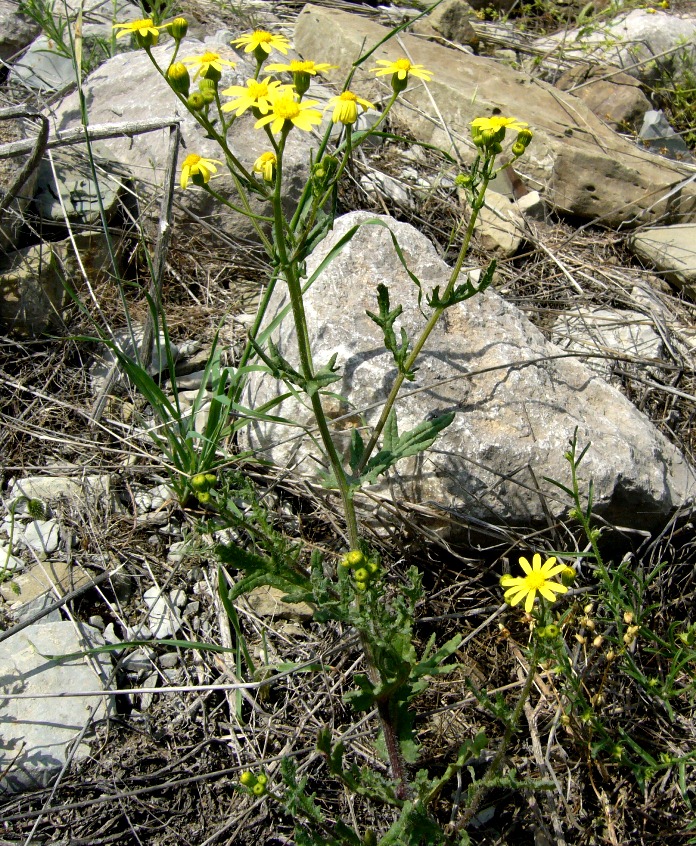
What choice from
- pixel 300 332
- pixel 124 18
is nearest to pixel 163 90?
pixel 124 18

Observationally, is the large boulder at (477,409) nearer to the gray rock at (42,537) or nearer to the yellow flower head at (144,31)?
the gray rock at (42,537)

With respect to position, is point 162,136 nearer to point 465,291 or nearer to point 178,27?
point 178,27

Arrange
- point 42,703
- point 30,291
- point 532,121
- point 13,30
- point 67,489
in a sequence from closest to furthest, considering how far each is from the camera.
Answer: point 42,703, point 67,489, point 30,291, point 532,121, point 13,30

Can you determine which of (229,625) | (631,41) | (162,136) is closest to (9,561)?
(229,625)

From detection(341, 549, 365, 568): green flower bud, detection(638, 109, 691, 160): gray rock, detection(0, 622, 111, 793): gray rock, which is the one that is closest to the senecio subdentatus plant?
detection(341, 549, 365, 568): green flower bud

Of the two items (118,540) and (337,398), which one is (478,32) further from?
(118,540)

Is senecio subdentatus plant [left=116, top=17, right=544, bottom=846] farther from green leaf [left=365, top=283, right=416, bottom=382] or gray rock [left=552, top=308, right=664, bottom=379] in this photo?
gray rock [left=552, top=308, right=664, bottom=379]

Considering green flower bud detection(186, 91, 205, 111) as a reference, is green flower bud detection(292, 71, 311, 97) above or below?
above
